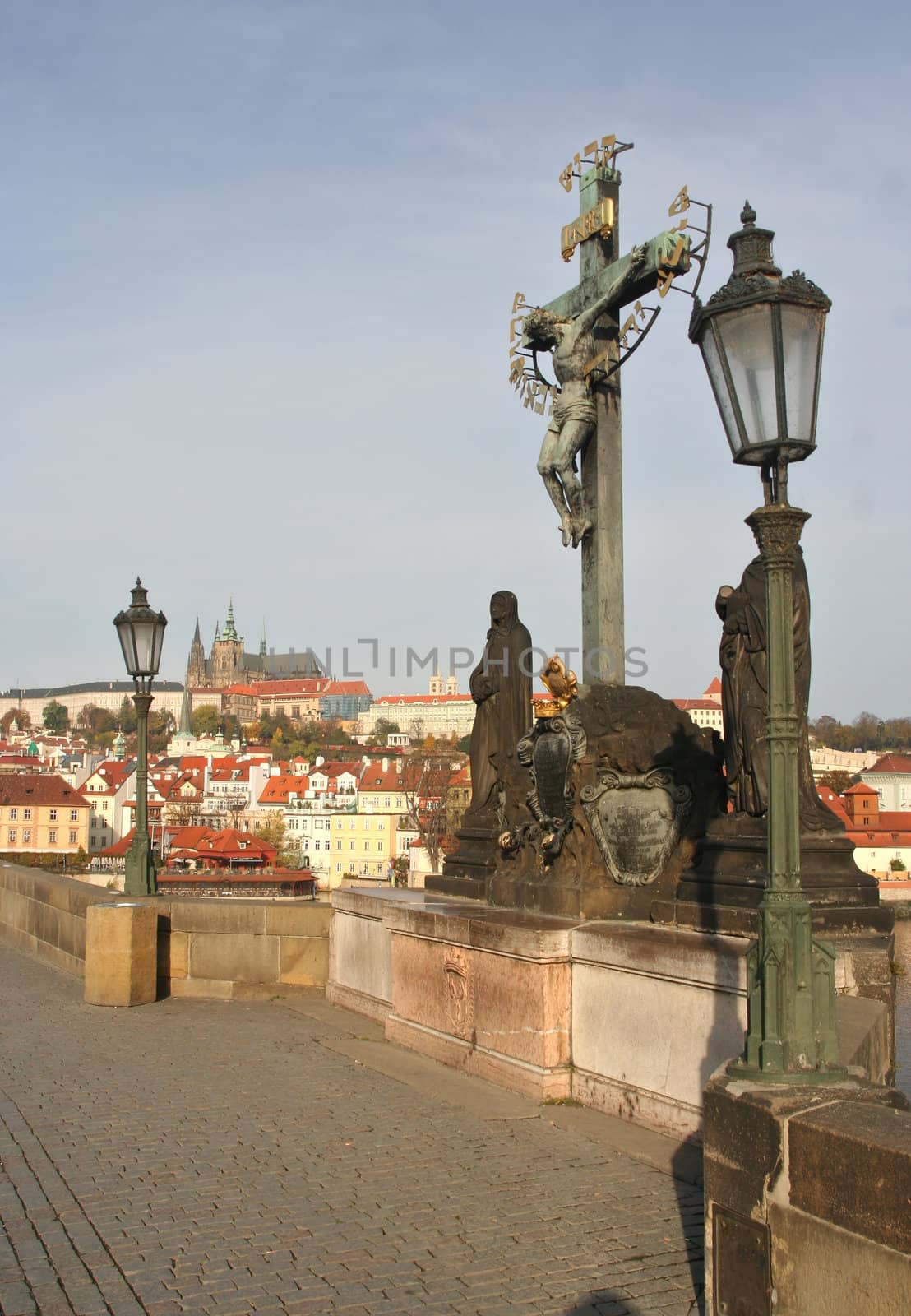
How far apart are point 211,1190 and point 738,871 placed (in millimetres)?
2818

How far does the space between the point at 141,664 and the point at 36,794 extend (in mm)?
96282

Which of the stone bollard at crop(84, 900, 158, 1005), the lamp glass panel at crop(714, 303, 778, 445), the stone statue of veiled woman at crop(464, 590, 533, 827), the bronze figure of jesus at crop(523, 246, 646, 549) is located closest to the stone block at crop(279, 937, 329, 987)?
the stone bollard at crop(84, 900, 158, 1005)

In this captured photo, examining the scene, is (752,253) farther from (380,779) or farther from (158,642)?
(380,779)

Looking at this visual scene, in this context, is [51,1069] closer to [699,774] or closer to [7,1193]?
[7,1193]

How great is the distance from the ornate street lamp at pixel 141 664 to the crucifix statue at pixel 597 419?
5.00 meters

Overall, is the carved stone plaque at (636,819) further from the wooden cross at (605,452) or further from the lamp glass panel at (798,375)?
the lamp glass panel at (798,375)

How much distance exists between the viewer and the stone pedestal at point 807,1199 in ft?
9.43

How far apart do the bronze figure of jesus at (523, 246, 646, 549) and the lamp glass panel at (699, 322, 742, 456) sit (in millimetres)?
5185

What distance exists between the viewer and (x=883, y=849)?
6738 cm

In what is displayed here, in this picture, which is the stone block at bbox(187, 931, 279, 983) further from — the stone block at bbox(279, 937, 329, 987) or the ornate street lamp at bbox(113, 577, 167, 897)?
the ornate street lamp at bbox(113, 577, 167, 897)

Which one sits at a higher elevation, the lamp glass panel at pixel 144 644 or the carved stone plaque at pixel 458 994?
the lamp glass panel at pixel 144 644

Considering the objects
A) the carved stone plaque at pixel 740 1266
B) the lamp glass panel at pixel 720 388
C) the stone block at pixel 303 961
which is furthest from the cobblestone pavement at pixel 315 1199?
the stone block at pixel 303 961

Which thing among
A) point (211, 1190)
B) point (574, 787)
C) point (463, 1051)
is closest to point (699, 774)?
point (574, 787)

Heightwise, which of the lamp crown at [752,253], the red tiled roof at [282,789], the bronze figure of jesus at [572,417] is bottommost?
the red tiled roof at [282,789]
